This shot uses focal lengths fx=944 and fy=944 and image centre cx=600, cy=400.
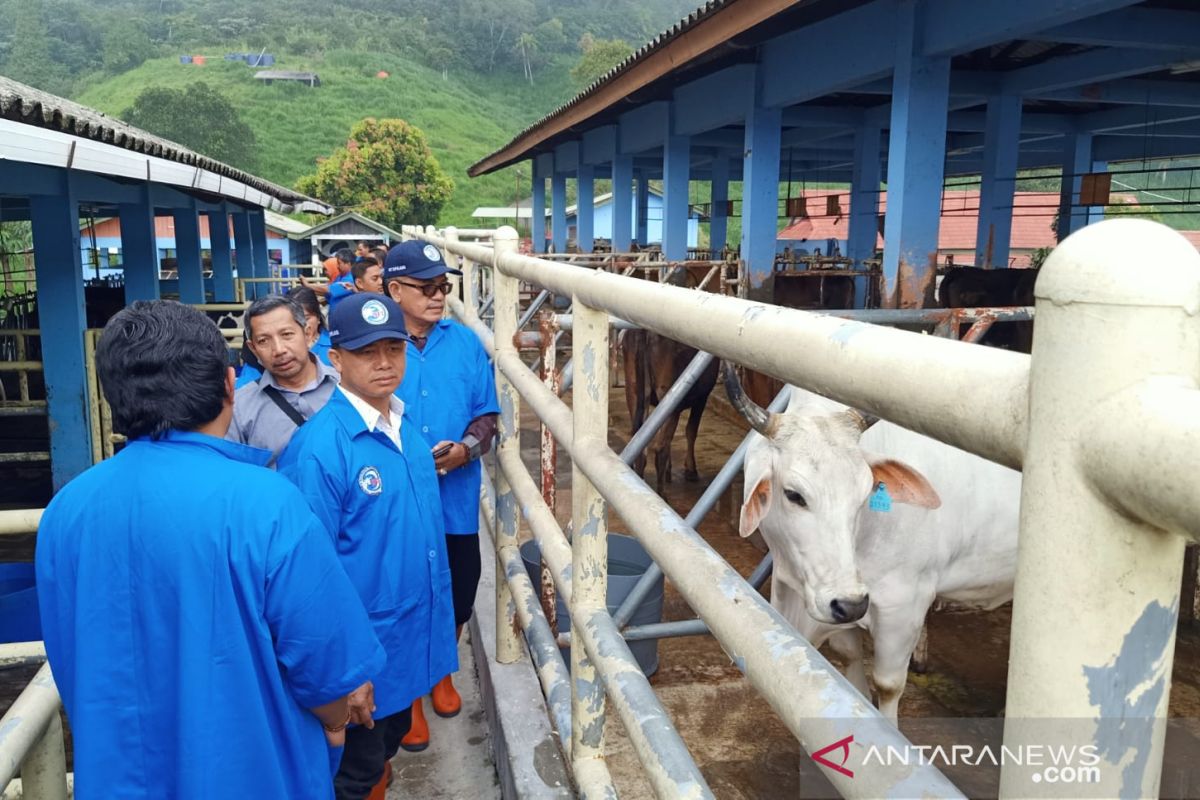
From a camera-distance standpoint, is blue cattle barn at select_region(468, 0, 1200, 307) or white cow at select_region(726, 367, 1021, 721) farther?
blue cattle barn at select_region(468, 0, 1200, 307)

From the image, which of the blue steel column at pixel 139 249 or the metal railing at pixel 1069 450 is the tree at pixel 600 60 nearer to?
the blue steel column at pixel 139 249

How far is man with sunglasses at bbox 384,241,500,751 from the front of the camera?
3221mm

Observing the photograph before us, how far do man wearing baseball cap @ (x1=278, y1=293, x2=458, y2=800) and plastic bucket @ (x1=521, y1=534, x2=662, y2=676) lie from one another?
1.67 ft

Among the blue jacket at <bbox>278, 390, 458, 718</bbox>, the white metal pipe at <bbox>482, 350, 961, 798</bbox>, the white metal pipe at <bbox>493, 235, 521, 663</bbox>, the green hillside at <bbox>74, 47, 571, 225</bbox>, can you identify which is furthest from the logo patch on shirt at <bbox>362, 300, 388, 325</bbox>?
the green hillside at <bbox>74, 47, 571, 225</bbox>

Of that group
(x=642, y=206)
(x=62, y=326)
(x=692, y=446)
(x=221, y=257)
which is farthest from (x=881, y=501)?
(x=642, y=206)

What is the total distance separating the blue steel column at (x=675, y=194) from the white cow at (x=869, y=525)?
890cm

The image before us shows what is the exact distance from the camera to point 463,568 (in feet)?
11.2

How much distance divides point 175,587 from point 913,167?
6.17 metres

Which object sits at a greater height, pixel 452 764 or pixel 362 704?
pixel 362 704

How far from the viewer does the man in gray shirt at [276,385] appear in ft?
9.41

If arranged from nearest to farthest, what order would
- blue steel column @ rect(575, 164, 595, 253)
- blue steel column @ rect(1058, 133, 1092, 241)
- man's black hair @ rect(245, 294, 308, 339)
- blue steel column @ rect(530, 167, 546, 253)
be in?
man's black hair @ rect(245, 294, 308, 339), blue steel column @ rect(1058, 133, 1092, 241), blue steel column @ rect(575, 164, 595, 253), blue steel column @ rect(530, 167, 546, 253)

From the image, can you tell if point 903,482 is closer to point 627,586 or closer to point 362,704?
point 362,704

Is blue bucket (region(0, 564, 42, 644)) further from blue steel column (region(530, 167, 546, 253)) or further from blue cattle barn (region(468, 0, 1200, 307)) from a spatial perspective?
blue steel column (region(530, 167, 546, 253))

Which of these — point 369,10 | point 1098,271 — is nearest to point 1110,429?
point 1098,271
